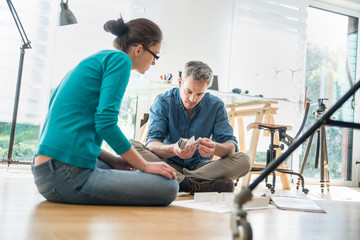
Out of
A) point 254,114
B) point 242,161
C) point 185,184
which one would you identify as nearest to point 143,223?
point 185,184

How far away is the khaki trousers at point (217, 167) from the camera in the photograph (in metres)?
2.18

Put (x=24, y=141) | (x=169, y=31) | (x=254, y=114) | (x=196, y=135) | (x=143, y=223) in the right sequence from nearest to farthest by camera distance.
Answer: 1. (x=143, y=223)
2. (x=196, y=135)
3. (x=254, y=114)
4. (x=24, y=141)
5. (x=169, y=31)

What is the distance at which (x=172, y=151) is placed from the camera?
210cm

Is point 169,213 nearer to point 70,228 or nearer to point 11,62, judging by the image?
point 70,228

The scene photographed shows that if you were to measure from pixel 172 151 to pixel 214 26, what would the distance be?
2.89 metres

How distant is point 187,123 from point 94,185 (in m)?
1.05

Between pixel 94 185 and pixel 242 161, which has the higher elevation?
pixel 242 161

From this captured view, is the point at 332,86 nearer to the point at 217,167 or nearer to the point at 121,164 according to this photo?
the point at 217,167

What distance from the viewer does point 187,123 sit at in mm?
2352

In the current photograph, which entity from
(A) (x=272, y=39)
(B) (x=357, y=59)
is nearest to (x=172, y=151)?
(A) (x=272, y=39)

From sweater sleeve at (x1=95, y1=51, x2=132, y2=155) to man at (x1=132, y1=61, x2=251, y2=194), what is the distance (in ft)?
2.09

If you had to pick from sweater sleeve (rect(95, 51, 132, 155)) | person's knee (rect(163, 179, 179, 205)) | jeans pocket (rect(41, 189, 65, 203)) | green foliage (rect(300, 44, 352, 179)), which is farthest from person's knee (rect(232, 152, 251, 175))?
green foliage (rect(300, 44, 352, 179))

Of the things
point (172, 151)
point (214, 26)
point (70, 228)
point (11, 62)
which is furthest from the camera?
point (214, 26)

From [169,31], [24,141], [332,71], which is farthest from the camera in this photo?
[332,71]
